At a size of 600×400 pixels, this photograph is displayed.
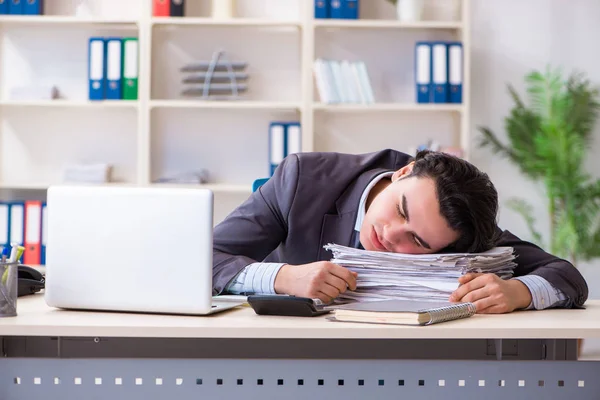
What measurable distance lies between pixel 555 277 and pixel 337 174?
54cm

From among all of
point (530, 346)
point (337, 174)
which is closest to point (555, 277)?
point (530, 346)

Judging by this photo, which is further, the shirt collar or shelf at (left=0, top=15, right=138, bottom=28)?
shelf at (left=0, top=15, right=138, bottom=28)

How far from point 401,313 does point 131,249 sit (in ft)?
1.49

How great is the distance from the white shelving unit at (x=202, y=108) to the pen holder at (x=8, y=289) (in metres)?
3.05

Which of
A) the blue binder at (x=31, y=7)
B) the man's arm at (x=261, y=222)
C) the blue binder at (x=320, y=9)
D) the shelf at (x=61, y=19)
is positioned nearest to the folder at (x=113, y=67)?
the shelf at (x=61, y=19)

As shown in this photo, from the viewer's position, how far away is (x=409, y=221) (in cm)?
157

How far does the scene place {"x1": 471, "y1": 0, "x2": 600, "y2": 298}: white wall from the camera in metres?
4.46

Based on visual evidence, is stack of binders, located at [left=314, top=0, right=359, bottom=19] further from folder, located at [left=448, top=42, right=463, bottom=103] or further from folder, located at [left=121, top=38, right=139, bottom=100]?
folder, located at [left=121, top=38, right=139, bottom=100]

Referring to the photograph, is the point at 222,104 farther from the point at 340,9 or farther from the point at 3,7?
the point at 3,7

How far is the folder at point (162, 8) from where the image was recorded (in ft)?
13.8

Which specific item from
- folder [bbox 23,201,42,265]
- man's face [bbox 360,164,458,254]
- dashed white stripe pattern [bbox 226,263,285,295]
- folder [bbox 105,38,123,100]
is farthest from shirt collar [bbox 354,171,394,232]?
folder [bbox 23,201,42,265]

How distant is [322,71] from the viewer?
13.6 ft

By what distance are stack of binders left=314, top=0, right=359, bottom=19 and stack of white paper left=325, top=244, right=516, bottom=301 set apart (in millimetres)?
2826

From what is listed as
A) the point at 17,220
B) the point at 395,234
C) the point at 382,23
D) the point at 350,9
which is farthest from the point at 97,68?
the point at 395,234
